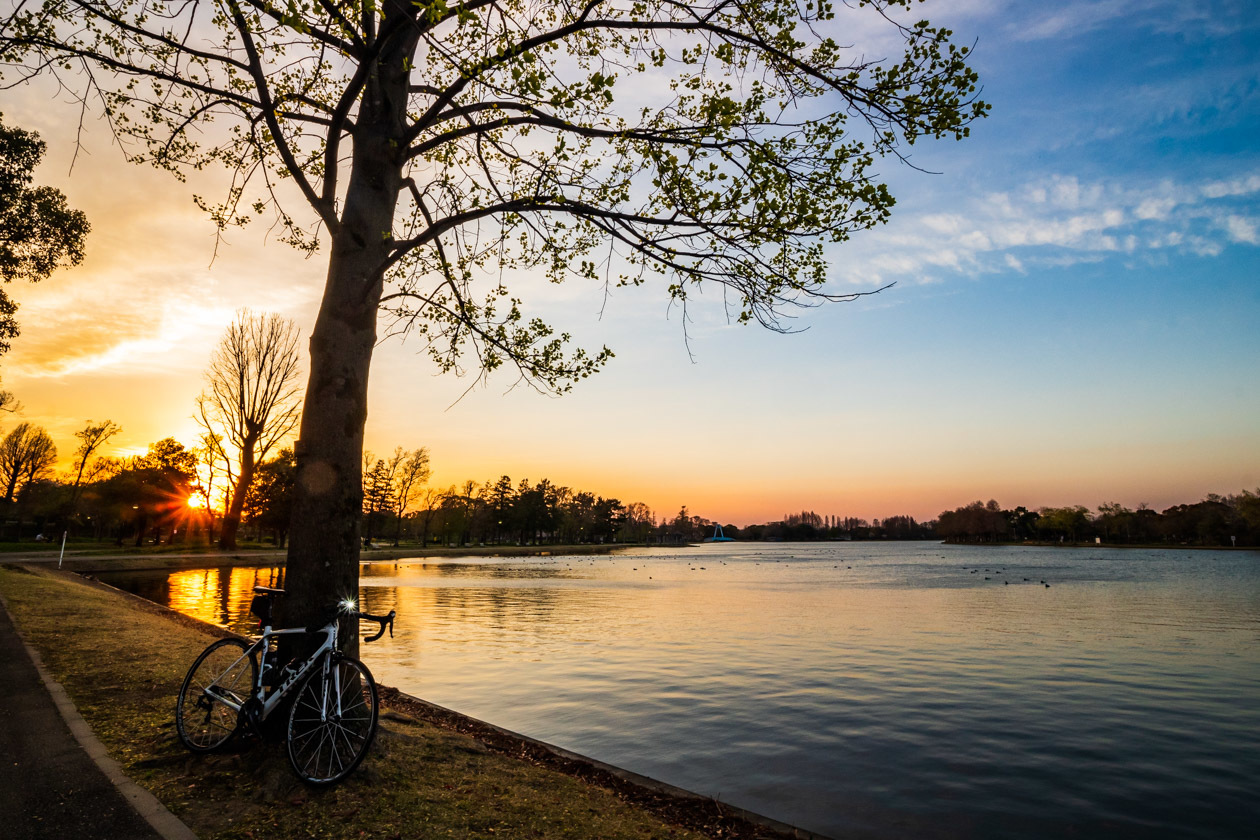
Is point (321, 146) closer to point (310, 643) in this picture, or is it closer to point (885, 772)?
point (310, 643)

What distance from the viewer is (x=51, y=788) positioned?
5.21 m

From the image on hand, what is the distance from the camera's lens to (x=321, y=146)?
375 inches

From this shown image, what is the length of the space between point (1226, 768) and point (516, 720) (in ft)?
36.5

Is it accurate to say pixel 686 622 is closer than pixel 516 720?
No

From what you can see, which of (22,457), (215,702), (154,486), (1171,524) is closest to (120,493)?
(154,486)

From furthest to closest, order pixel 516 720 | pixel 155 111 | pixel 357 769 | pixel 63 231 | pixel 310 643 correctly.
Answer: pixel 63 231
pixel 516 720
pixel 155 111
pixel 310 643
pixel 357 769

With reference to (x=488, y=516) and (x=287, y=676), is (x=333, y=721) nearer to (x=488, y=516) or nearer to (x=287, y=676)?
(x=287, y=676)

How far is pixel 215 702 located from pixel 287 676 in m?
0.86

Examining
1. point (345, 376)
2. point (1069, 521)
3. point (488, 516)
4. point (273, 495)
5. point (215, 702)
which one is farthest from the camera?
point (1069, 521)

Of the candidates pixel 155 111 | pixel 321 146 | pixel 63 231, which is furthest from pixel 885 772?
pixel 63 231

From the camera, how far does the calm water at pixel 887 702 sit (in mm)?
8547

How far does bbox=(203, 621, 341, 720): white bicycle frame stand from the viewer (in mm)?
5938

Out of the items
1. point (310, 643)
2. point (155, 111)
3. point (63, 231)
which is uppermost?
point (63, 231)

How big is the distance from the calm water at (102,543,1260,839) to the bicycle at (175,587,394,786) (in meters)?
4.57
